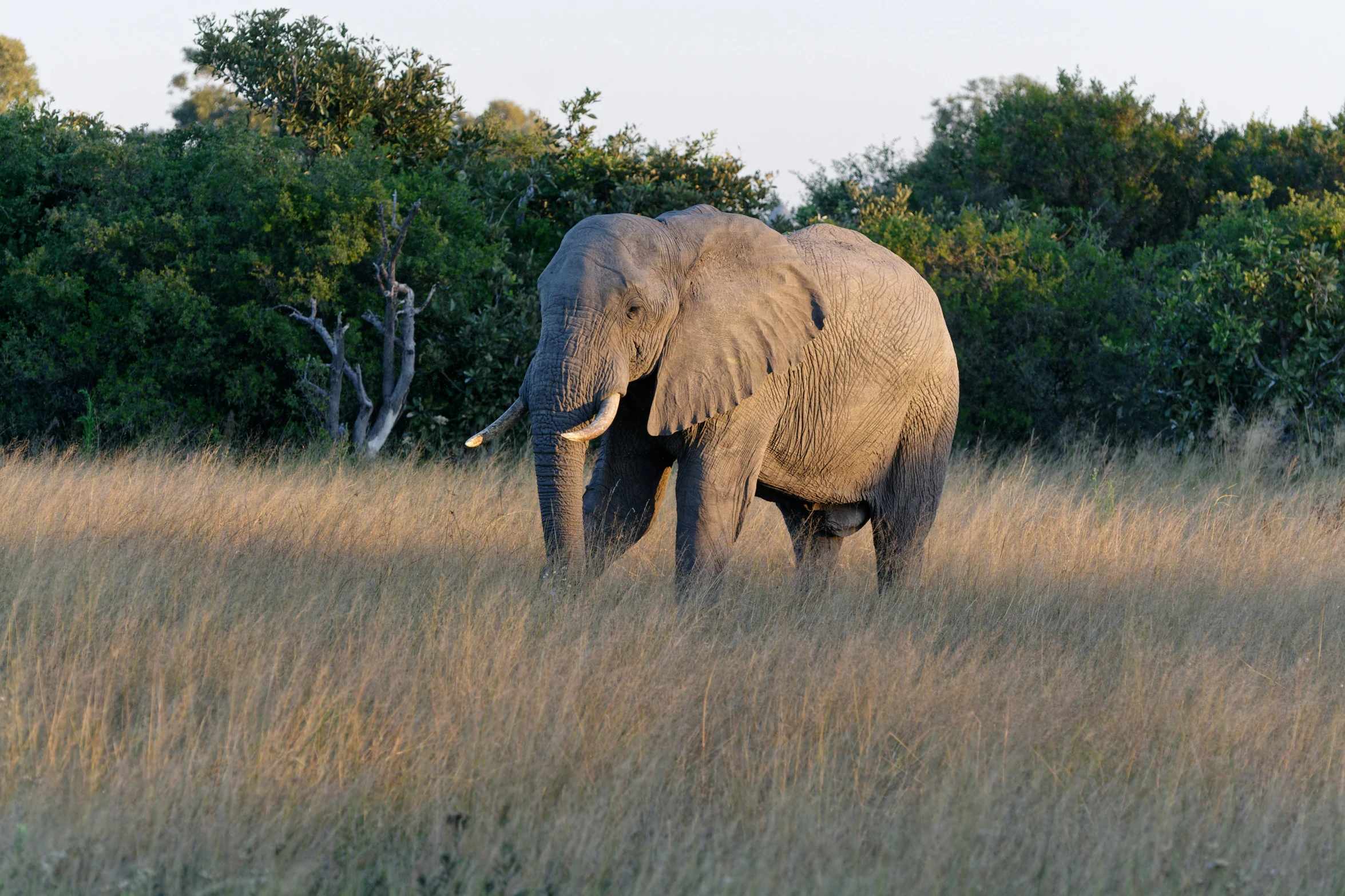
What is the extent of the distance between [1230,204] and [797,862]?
13.8 meters

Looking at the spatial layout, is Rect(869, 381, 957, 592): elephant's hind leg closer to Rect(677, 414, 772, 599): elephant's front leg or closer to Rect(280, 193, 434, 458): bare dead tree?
Rect(677, 414, 772, 599): elephant's front leg

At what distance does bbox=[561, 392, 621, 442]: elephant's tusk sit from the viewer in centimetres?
550

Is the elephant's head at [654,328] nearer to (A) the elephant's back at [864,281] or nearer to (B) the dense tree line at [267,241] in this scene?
(A) the elephant's back at [864,281]

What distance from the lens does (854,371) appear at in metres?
6.77

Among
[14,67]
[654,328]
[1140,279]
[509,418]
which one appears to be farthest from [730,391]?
[14,67]

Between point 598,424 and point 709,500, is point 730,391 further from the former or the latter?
point 598,424

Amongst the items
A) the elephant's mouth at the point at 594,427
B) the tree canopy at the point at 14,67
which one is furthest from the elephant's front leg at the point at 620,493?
the tree canopy at the point at 14,67

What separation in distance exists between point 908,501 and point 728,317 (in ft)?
6.07

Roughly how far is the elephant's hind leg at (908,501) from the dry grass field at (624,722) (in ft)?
0.97

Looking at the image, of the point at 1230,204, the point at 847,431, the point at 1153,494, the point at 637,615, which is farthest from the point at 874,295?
the point at 1230,204

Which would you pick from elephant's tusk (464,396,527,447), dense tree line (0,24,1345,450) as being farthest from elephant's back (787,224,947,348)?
dense tree line (0,24,1345,450)

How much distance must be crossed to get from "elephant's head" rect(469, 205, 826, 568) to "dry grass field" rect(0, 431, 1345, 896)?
72 centimetres

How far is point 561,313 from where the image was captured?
5559 mm

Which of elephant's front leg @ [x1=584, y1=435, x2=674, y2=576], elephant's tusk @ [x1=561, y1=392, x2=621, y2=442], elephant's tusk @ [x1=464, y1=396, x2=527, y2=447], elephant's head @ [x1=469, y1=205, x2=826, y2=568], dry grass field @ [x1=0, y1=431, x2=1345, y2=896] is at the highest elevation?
elephant's head @ [x1=469, y1=205, x2=826, y2=568]
